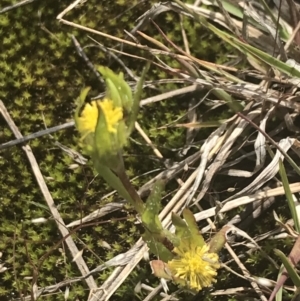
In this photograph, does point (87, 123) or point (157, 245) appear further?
point (157, 245)

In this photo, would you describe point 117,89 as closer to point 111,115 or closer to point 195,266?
point 111,115

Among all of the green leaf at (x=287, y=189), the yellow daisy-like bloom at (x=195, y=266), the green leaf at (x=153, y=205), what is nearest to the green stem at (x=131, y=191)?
the green leaf at (x=153, y=205)

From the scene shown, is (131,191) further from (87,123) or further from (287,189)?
(287,189)

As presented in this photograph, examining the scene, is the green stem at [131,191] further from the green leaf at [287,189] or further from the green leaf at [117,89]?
the green leaf at [287,189]

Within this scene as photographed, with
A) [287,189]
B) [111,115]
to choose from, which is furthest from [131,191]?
[287,189]

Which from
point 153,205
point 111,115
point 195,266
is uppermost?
point 111,115

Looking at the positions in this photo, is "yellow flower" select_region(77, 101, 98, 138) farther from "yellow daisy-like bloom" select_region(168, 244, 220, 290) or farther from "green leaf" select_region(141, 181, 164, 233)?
"yellow daisy-like bloom" select_region(168, 244, 220, 290)

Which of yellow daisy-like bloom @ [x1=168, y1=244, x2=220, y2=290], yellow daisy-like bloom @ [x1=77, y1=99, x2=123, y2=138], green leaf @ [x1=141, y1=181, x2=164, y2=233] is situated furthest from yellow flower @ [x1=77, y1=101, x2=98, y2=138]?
yellow daisy-like bloom @ [x1=168, y1=244, x2=220, y2=290]

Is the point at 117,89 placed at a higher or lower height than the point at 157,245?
higher

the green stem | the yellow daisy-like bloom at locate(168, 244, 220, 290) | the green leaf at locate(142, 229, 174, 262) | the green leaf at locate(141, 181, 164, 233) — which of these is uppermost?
the green stem

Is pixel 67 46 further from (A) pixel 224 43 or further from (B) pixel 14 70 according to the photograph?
(A) pixel 224 43
